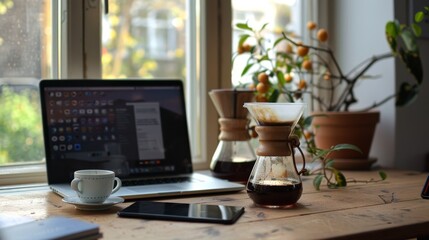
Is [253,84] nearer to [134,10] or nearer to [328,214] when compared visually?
[328,214]

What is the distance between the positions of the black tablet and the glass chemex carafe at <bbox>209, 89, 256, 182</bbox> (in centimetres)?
33

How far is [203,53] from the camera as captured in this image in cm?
183

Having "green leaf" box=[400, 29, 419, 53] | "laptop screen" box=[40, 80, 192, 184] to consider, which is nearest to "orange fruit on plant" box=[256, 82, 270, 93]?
"laptop screen" box=[40, 80, 192, 184]

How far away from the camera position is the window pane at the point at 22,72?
153cm

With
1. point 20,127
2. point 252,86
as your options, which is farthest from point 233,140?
point 20,127

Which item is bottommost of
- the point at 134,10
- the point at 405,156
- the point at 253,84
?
the point at 405,156

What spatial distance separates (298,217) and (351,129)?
75 cm

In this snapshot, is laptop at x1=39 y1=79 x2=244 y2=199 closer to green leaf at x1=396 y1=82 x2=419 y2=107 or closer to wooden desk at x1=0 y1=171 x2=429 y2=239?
wooden desk at x1=0 y1=171 x2=429 y2=239

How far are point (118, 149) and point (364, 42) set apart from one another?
1.02m

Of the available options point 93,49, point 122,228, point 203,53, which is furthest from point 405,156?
point 122,228

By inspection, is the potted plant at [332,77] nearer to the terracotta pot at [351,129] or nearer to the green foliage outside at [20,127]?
the terracotta pot at [351,129]

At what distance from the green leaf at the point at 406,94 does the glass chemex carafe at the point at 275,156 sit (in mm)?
730

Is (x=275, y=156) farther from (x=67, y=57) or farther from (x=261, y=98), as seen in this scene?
(x=67, y=57)

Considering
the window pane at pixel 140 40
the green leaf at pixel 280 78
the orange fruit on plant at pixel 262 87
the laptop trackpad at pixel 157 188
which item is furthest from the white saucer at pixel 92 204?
the window pane at pixel 140 40
